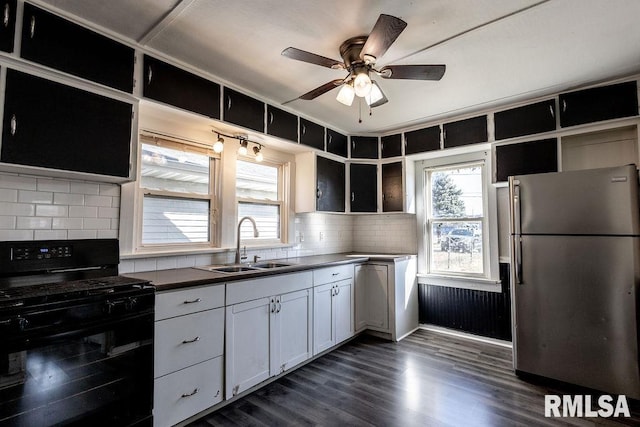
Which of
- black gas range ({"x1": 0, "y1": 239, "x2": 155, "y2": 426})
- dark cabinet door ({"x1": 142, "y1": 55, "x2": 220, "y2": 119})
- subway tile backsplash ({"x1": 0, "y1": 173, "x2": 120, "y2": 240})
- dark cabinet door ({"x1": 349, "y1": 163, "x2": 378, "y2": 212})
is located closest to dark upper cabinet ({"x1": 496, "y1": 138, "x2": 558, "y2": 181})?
dark cabinet door ({"x1": 349, "y1": 163, "x2": 378, "y2": 212})

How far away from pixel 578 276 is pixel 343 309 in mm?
1996

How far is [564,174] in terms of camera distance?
2463 mm

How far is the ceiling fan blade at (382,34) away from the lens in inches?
58.7

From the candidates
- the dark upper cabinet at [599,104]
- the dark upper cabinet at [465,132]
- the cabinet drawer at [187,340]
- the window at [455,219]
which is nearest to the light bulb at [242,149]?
the cabinet drawer at [187,340]

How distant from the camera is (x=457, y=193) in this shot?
381cm

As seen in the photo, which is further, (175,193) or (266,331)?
(175,193)

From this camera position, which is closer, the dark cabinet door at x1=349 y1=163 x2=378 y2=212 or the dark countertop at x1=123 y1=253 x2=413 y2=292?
the dark countertop at x1=123 y1=253 x2=413 y2=292

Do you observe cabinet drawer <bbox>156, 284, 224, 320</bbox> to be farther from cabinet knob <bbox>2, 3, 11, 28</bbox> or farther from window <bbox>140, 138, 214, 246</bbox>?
cabinet knob <bbox>2, 3, 11, 28</bbox>

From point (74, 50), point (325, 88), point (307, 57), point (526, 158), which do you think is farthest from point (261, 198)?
point (526, 158)

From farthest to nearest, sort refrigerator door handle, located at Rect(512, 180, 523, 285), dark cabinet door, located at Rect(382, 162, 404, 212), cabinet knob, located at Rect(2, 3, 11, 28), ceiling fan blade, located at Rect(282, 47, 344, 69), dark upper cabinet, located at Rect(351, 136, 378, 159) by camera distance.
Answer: dark upper cabinet, located at Rect(351, 136, 378, 159)
dark cabinet door, located at Rect(382, 162, 404, 212)
refrigerator door handle, located at Rect(512, 180, 523, 285)
ceiling fan blade, located at Rect(282, 47, 344, 69)
cabinet knob, located at Rect(2, 3, 11, 28)

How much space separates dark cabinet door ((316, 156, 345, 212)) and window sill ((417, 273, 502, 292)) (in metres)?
1.37

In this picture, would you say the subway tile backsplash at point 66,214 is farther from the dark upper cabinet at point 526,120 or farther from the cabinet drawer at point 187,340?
the dark upper cabinet at point 526,120

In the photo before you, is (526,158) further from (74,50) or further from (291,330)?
(74,50)

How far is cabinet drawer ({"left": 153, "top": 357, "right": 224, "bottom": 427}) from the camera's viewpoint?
1.82 m
